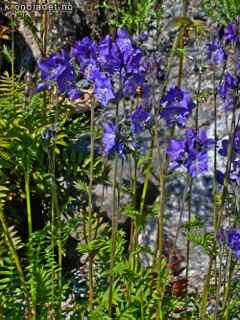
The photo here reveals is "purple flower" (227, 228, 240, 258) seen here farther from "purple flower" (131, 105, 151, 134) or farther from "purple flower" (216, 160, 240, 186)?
"purple flower" (131, 105, 151, 134)

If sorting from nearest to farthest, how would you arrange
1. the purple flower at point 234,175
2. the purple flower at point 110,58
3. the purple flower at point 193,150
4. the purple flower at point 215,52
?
the purple flower at point 110,58
the purple flower at point 193,150
the purple flower at point 234,175
the purple flower at point 215,52

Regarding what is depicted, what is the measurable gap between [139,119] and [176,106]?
138mm

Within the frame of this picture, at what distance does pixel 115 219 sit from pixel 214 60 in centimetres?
76

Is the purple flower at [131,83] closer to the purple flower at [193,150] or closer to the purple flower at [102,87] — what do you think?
the purple flower at [102,87]

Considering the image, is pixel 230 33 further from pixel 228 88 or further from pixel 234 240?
pixel 234 240

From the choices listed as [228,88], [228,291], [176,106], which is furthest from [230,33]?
[228,291]

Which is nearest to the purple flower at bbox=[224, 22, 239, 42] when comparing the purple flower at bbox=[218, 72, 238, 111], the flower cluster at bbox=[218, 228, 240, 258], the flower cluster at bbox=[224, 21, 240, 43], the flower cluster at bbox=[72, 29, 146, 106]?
the flower cluster at bbox=[224, 21, 240, 43]

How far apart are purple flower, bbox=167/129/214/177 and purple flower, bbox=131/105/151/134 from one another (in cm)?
12

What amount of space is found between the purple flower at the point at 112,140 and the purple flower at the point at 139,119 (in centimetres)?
7

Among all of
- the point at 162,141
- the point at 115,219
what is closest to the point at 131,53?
the point at 115,219

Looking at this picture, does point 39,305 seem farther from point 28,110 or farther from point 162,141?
point 162,141

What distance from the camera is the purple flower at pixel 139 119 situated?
8.24 ft

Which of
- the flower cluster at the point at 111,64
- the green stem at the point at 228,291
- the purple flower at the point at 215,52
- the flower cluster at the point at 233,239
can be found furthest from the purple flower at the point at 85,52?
the green stem at the point at 228,291

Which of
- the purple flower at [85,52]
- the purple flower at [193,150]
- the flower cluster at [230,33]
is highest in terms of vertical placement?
the flower cluster at [230,33]
